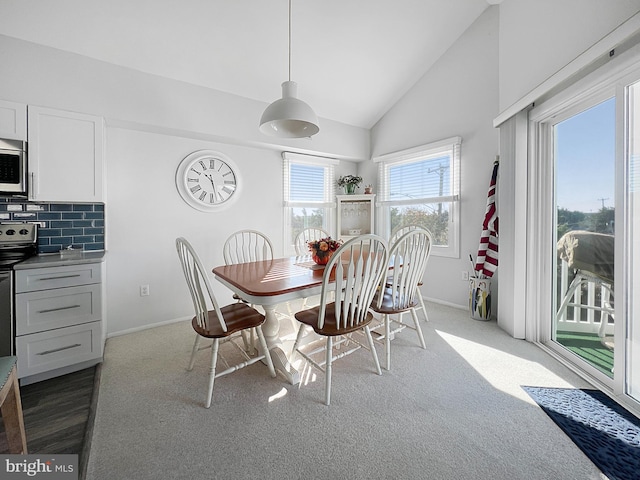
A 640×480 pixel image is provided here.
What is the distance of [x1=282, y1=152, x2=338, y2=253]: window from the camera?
3.86 meters

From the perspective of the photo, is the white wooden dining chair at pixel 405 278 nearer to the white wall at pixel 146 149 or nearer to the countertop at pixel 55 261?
the white wall at pixel 146 149

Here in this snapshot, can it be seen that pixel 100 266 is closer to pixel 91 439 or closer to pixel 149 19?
pixel 91 439

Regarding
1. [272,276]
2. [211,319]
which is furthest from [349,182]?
[211,319]

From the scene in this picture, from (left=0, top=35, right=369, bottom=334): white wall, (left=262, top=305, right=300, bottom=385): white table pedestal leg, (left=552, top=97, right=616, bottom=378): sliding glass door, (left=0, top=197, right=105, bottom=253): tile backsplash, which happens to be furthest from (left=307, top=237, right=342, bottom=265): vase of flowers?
(left=0, top=197, right=105, bottom=253): tile backsplash

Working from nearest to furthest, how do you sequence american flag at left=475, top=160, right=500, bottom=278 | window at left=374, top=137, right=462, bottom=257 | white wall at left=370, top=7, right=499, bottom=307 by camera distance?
american flag at left=475, top=160, right=500, bottom=278 < white wall at left=370, top=7, right=499, bottom=307 < window at left=374, top=137, right=462, bottom=257

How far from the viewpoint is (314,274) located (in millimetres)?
2076

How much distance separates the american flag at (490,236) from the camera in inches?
114

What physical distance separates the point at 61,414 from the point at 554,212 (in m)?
3.89

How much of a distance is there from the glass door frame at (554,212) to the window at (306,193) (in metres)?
2.54

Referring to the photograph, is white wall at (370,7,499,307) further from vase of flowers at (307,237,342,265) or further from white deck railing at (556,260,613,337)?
vase of flowers at (307,237,342,265)

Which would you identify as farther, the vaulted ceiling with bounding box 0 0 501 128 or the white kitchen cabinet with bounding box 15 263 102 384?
the vaulted ceiling with bounding box 0 0 501 128

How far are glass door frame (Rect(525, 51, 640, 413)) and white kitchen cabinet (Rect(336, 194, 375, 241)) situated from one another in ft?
7.01

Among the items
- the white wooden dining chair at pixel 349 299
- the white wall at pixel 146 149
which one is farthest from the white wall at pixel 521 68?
the white wall at pixel 146 149

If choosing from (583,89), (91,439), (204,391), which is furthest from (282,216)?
(583,89)
